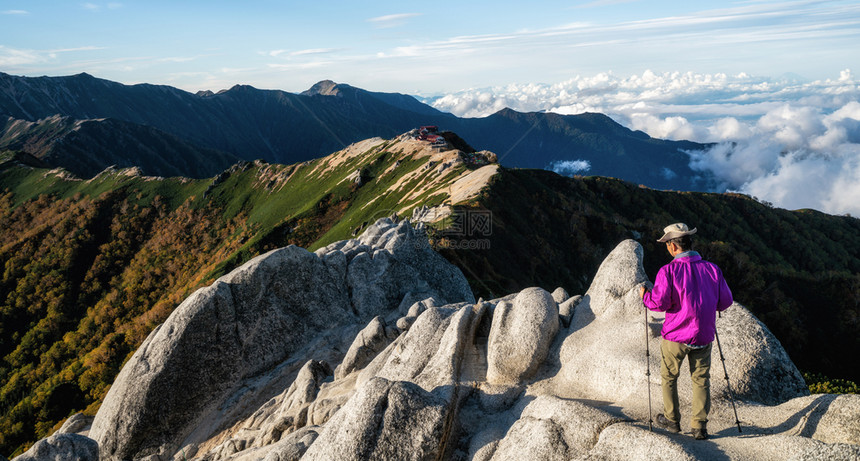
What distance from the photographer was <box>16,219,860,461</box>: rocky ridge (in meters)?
12.2

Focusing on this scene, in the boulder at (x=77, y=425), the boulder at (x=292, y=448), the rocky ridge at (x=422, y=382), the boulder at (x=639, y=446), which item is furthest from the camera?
the boulder at (x=77, y=425)

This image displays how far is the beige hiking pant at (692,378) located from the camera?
11.3m

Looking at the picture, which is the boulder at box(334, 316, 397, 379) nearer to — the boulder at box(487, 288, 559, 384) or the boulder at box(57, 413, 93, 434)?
the boulder at box(487, 288, 559, 384)

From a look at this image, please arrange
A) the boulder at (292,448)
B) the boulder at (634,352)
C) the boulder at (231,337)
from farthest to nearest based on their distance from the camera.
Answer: the boulder at (231,337), the boulder at (292,448), the boulder at (634,352)

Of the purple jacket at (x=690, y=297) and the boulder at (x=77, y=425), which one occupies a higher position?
the purple jacket at (x=690, y=297)

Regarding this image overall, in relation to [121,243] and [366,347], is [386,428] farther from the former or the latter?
[121,243]

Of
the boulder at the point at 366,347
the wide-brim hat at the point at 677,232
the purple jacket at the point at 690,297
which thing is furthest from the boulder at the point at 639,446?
the boulder at the point at 366,347

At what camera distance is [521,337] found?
19.0 meters

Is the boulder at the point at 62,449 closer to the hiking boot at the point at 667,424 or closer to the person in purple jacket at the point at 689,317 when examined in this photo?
the hiking boot at the point at 667,424

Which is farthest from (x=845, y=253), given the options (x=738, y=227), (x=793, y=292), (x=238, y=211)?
(x=238, y=211)

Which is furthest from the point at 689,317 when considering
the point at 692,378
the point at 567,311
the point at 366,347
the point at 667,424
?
the point at 366,347

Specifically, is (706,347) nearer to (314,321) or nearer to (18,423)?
(314,321)

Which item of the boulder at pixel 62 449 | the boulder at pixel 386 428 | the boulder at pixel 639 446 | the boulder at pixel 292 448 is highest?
the boulder at pixel 639 446

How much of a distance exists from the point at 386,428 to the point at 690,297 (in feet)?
32.1
